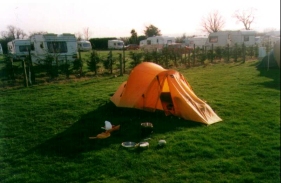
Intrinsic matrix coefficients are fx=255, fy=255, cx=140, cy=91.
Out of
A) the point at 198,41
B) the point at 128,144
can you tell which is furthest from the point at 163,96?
the point at 198,41

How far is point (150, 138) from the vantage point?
5305mm

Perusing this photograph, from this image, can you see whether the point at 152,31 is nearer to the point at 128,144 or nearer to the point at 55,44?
the point at 55,44

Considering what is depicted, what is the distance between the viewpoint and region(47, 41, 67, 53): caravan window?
2058 cm

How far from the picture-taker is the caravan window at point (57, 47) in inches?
810

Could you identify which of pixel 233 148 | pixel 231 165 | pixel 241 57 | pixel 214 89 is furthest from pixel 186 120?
pixel 241 57

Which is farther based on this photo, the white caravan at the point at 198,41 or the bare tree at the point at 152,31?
the bare tree at the point at 152,31

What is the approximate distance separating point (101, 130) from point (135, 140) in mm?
998

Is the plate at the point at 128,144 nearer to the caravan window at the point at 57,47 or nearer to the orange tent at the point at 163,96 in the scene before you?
the orange tent at the point at 163,96

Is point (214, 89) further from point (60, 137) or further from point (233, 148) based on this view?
point (60, 137)

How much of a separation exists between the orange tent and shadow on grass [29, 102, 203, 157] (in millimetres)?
194

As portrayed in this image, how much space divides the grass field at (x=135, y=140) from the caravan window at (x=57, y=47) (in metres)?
12.9

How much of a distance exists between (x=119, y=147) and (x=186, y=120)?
2089 millimetres

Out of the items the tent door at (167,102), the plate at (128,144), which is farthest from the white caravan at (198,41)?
the plate at (128,144)

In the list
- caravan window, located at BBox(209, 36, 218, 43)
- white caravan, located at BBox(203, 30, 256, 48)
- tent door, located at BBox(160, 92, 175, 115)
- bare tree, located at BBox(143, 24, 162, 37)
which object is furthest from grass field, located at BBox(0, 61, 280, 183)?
bare tree, located at BBox(143, 24, 162, 37)
